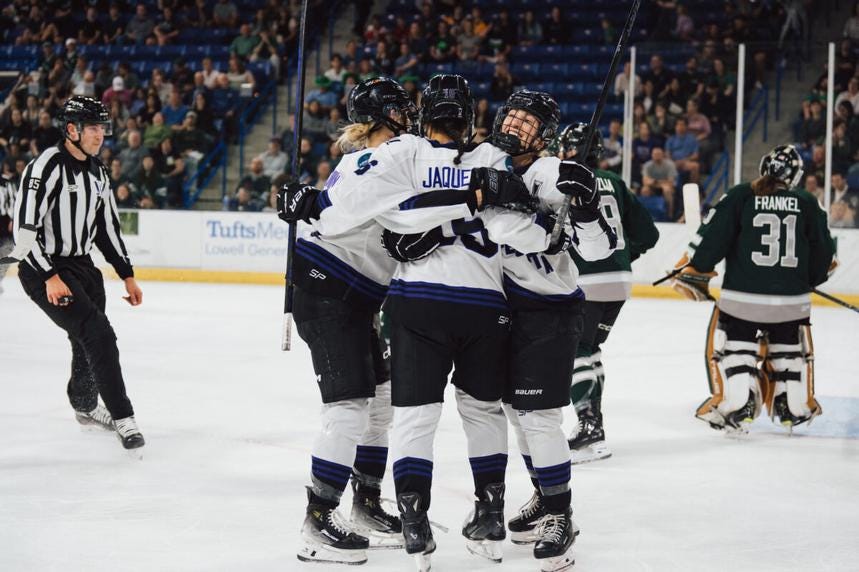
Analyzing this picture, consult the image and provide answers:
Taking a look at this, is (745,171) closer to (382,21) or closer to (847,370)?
(847,370)

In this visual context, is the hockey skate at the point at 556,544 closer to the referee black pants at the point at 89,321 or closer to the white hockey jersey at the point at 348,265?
the white hockey jersey at the point at 348,265

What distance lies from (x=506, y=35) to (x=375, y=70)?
1.69 meters

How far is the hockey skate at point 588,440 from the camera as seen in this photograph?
4.38m

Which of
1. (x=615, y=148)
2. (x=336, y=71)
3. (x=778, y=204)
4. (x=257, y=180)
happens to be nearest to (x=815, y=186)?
(x=615, y=148)

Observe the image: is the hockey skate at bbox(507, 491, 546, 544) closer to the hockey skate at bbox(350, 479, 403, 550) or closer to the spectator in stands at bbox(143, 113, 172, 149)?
the hockey skate at bbox(350, 479, 403, 550)

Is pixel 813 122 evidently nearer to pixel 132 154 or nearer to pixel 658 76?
pixel 658 76

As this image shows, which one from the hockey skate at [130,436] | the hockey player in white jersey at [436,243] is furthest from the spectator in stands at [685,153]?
the hockey player in white jersey at [436,243]

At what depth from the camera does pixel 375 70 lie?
1352cm

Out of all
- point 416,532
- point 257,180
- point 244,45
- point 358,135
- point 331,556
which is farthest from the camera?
point 244,45

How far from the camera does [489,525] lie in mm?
3068

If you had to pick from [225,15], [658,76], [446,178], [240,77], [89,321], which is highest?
[225,15]

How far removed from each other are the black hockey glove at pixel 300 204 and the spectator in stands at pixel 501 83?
9864 mm

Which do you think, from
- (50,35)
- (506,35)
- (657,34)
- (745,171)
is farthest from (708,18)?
(50,35)

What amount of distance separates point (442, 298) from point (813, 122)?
7.82m
